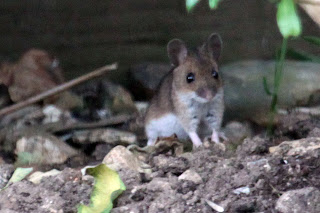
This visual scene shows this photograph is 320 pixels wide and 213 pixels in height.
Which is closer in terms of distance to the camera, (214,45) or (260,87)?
(214,45)

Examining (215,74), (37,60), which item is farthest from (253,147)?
(37,60)

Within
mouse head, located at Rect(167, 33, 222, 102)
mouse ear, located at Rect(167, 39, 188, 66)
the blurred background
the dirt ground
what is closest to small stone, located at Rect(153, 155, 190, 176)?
the dirt ground

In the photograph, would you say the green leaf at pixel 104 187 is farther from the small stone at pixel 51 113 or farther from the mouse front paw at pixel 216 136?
the small stone at pixel 51 113

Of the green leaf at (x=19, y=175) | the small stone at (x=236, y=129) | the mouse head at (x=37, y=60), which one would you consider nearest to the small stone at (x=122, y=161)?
the green leaf at (x=19, y=175)

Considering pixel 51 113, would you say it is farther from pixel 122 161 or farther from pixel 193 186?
pixel 193 186

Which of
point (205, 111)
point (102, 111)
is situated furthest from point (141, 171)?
point (102, 111)

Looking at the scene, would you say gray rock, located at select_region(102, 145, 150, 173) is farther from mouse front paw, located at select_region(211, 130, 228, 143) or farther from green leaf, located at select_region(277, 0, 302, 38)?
green leaf, located at select_region(277, 0, 302, 38)
